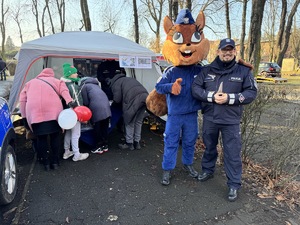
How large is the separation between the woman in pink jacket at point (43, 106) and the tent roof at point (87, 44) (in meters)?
1.48

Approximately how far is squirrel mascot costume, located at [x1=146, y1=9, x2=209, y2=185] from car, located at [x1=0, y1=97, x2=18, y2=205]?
1979 millimetres

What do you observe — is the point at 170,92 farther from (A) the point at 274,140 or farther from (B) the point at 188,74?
(A) the point at 274,140

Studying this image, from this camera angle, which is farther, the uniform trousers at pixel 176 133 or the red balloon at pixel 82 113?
the red balloon at pixel 82 113

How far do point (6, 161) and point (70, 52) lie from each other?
313 cm

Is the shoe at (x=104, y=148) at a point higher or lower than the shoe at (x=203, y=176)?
higher

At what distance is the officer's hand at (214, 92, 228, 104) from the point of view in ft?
10.5

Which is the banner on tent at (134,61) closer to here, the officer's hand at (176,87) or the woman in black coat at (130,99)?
the woman in black coat at (130,99)

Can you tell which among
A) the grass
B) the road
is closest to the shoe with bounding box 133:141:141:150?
the road

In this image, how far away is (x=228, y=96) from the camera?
3.20m

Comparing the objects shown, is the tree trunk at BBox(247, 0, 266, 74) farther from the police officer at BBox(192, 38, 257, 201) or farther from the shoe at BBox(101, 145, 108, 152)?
the shoe at BBox(101, 145, 108, 152)

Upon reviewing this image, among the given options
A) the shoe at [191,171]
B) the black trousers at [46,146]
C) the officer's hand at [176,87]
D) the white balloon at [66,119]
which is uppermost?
the officer's hand at [176,87]

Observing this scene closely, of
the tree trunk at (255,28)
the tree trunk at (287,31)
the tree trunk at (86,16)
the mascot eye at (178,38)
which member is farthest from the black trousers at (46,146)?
the tree trunk at (287,31)

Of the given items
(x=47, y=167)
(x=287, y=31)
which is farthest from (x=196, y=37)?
(x=287, y=31)

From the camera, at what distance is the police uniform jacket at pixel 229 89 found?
10.6 feet
